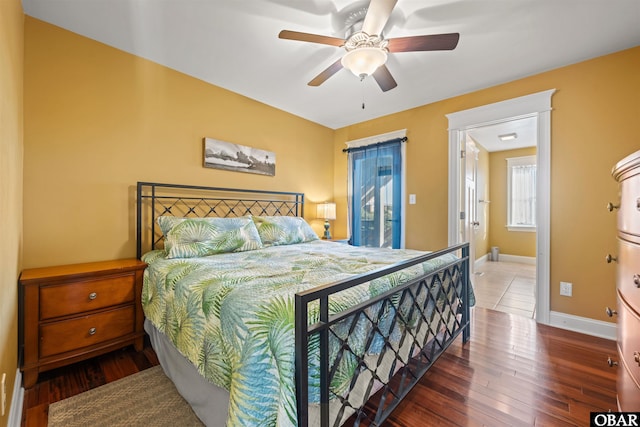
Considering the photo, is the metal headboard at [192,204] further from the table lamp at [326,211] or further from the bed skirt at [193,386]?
the bed skirt at [193,386]

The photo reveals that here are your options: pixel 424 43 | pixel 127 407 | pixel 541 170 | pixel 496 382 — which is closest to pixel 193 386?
pixel 127 407

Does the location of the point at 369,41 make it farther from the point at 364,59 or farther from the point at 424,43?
the point at 424,43

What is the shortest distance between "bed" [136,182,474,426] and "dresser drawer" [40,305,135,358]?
0.16m

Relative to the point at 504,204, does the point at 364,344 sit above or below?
below

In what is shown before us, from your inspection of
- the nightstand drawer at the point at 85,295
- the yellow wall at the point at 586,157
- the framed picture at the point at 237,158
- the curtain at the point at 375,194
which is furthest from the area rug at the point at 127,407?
the yellow wall at the point at 586,157

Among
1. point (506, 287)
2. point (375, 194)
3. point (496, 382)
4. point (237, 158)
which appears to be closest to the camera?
point (496, 382)

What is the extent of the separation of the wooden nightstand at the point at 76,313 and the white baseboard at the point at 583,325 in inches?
148

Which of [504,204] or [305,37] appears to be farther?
[504,204]

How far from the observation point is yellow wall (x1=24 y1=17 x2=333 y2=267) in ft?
6.71

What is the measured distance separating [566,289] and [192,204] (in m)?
3.87

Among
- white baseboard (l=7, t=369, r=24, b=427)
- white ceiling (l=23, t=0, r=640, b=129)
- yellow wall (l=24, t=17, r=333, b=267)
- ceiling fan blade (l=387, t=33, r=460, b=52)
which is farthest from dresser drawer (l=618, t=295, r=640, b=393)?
yellow wall (l=24, t=17, r=333, b=267)

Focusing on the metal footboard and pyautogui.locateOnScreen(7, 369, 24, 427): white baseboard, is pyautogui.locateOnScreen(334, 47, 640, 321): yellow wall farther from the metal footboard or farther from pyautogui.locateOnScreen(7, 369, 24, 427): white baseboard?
pyautogui.locateOnScreen(7, 369, 24, 427): white baseboard

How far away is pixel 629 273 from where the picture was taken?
0.98 m

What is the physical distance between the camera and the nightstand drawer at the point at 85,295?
1756 mm
